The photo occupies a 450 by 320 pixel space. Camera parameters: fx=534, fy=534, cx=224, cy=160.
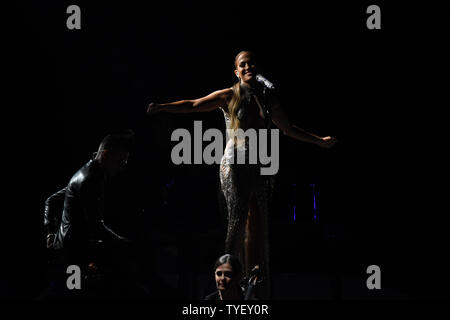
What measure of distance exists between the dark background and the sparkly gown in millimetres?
1242

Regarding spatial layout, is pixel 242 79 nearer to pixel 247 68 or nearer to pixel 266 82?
pixel 247 68

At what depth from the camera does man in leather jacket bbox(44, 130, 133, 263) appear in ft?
8.61

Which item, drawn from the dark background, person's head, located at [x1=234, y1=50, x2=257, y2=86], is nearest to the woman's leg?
person's head, located at [x1=234, y1=50, x2=257, y2=86]

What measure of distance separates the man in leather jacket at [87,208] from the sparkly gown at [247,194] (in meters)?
0.56

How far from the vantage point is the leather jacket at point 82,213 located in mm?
2623

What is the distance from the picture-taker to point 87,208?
2641 millimetres

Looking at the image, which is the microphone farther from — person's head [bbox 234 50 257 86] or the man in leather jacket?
the man in leather jacket

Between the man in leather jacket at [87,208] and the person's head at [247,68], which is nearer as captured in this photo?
the man in leather jacket at [87,208]

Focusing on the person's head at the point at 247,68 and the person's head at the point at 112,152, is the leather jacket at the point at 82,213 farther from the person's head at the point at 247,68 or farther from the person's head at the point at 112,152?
the person's head at the point at 247,68

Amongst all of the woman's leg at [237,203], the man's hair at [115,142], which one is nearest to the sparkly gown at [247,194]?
the woman's leg at [237,203]

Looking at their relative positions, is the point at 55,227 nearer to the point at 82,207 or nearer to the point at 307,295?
the point at 82,207

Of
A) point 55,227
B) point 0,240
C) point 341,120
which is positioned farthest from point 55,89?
point 341,120

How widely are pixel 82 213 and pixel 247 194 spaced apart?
84cm

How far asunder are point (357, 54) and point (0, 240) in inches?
127
